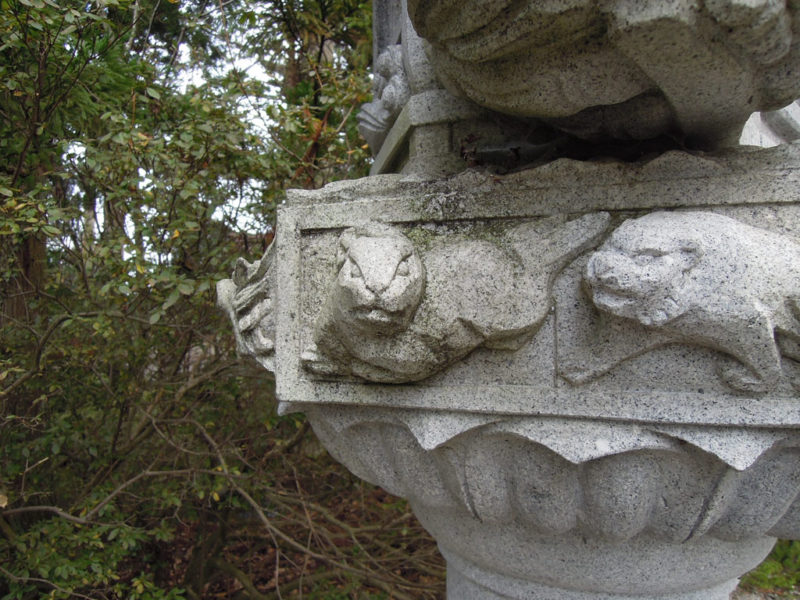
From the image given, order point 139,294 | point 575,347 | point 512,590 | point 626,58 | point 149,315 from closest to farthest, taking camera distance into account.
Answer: point 626,58 → point 575,347 → point 512,590 → point 139,294 → point 149,315

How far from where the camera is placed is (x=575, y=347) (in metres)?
1.03

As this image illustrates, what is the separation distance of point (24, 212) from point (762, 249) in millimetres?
1846

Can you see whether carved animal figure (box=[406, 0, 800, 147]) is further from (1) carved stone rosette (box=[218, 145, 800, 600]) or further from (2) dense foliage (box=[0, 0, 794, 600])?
(2) dense foliage (box=[0, 0, 794, 600])

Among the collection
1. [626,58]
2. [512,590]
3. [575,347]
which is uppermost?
[626,58]

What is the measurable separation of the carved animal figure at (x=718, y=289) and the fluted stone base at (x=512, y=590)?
1.97ft

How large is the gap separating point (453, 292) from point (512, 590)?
801mm

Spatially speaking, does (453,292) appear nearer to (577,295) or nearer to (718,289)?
(577,295)

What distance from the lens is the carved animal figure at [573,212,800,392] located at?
91 centimetres

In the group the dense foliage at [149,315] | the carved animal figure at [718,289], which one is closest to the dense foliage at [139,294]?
the dense foliage at [149,315]

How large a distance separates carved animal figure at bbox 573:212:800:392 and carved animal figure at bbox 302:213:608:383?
0.11 metres

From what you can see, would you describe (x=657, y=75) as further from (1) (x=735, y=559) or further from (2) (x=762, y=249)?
(1) (x=735, y=559)

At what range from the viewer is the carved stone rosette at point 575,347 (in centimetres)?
94

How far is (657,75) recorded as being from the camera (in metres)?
0.88

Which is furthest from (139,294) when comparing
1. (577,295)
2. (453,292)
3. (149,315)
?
(577,295)
